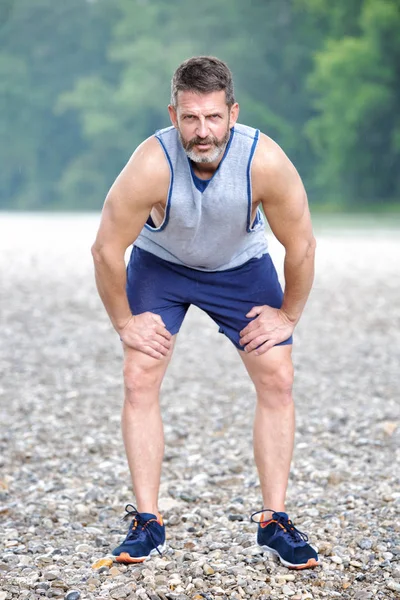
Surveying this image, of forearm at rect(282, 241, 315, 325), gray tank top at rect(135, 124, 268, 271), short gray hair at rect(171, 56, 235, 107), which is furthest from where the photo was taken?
forearm at rect(282, 241, 315, 325)

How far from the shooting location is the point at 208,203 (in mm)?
3256

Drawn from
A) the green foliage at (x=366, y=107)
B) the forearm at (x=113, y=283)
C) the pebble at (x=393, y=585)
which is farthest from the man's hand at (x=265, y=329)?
the green foliage at (x=366, y=107)

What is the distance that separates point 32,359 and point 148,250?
4.57 metres

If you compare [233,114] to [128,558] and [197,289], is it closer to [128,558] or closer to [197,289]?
[197,289]

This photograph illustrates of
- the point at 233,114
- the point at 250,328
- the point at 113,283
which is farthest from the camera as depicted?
the point at 250,328

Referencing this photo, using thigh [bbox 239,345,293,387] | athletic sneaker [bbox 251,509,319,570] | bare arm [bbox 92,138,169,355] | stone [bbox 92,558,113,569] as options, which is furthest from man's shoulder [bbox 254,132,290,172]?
stone [bbox 92,558,113,569]

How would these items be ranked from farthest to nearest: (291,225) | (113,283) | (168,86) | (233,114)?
(168,86) < (113,283) < (291,225) < (233,114)

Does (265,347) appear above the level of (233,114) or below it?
below

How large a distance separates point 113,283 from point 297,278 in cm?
70

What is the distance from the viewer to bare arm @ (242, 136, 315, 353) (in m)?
3.23

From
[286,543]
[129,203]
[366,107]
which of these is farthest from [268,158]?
[366,107]

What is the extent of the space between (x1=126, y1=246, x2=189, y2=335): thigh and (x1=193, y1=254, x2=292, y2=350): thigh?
0.33 feet

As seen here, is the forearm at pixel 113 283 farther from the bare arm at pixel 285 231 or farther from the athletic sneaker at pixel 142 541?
the athletic sneaker at pixel 142 541

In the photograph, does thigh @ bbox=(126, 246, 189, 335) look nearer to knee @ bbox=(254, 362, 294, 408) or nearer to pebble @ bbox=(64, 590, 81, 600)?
knee @ bbox=(254, 362, 294, 408)
